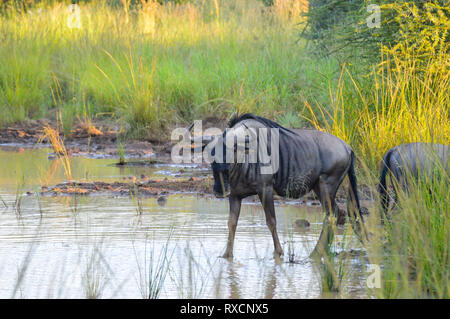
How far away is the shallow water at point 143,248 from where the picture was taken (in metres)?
5.03

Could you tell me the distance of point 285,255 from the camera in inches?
236

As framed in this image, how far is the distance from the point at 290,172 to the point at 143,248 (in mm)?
1287

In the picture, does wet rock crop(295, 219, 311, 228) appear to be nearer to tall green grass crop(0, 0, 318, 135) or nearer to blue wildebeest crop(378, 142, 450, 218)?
blue wildebeest crop(378, 142, 450, 218)

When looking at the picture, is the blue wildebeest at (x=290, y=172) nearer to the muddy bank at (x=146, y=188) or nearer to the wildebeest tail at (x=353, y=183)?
the wildebeest tail at (x=353, y=183)

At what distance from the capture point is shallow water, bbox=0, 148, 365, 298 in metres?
5.03

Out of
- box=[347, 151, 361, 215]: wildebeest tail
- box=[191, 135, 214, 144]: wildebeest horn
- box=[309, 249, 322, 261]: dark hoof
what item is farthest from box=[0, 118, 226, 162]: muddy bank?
box=[309, 249, 322, 261]: dark hoof

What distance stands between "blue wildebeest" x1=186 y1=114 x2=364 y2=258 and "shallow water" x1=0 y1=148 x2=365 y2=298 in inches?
10.1

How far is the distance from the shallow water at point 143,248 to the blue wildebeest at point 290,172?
0.26 m

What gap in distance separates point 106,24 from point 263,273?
12.0 metres

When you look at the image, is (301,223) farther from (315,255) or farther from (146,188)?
(146,188)

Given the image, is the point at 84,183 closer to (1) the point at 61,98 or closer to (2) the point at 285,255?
(2) the point at 285,255

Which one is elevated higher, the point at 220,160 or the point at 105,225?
the point at 220,160

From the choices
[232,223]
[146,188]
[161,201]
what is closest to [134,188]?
[146,188]

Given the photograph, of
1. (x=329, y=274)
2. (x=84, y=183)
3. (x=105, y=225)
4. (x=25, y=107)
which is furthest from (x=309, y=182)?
(x=25, y=107)
